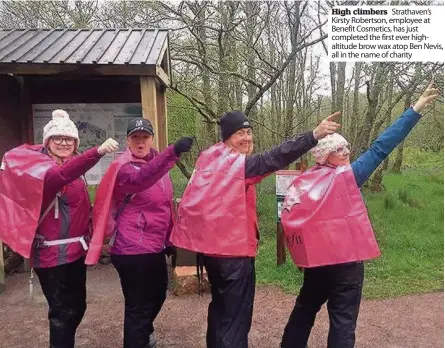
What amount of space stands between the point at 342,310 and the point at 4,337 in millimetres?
2858

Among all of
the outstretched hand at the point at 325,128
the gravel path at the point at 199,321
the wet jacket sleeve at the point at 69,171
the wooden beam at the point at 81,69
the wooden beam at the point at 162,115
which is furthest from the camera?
the wooden beam at the point at 162,115

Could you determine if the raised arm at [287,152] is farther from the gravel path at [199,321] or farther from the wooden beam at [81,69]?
the wooden beam at [81,69]

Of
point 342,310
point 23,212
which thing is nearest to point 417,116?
point 342,310

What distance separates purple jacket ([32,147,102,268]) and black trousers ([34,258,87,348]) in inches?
2.7

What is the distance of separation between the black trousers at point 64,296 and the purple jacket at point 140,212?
31 centimetres

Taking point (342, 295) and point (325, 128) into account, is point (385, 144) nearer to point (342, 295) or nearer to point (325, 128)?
point (325, 128)

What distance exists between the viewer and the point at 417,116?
102 inches

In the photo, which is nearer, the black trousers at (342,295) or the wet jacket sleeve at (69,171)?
the wet jacket sleeve at (69,171)

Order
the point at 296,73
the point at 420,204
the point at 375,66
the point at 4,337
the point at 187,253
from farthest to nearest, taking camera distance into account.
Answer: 1. the point at 296,73
2. the point at 420,204
3. the point at 375,66
4. the point at 187,253
5. the point at 4,337

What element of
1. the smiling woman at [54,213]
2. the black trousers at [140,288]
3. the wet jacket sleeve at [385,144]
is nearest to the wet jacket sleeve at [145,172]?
the smiling woman at [54,213]

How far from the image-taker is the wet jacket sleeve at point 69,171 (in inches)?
97.1

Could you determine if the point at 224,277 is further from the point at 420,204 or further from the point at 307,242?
the point at 420,204

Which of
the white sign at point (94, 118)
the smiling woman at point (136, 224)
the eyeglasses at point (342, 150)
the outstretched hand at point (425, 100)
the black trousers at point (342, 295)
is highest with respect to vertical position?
the white sign at point (94, 118)

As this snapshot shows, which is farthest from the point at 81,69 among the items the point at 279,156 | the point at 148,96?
the point at 279,156
